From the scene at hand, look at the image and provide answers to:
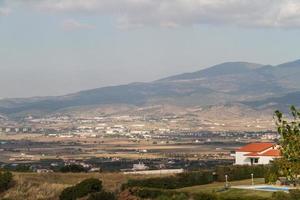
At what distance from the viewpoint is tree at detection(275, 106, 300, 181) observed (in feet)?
90.0

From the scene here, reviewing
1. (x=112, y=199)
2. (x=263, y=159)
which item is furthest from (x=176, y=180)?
(x=263, y=159)

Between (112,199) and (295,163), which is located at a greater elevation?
(295,163)

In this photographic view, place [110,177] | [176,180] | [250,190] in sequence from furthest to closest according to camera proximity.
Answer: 1. [110,177]
2. [176,180]
3. [250,190]

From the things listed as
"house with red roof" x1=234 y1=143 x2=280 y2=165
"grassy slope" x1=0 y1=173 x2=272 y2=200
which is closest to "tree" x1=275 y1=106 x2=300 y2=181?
"grassy slope" x1=0 y1=173 x2=272 y2=200

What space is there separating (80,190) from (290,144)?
26.6 metres

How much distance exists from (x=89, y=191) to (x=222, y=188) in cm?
1071

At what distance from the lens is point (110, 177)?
61.6 metres

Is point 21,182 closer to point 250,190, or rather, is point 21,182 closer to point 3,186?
point 3,186

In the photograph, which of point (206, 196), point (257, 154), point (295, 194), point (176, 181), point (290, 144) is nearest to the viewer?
point (290, 144)

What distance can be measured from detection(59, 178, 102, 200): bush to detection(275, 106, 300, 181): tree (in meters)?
25.8

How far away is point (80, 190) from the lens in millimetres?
51125

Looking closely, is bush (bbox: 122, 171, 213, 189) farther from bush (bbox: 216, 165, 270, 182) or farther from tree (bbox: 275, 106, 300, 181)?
tree (bbox: 275, 106, 300, 181)

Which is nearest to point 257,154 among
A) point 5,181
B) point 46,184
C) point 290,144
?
point 46,184

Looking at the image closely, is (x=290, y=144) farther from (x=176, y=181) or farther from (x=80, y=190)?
(x=176, y=181)
